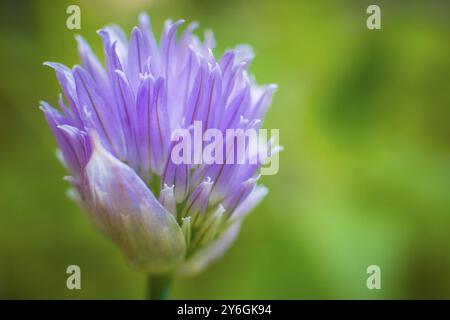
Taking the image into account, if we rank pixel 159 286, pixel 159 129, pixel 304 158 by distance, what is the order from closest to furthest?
pixel 159 129 → pixel 159 286 → pixel 304 158

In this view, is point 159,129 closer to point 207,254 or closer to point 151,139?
point 151,139

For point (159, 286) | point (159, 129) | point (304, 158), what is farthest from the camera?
point (304, 158)

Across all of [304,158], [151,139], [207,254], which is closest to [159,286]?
[207,254]

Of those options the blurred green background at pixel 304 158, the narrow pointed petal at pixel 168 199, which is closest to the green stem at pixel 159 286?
the narrow pointed petal at pixel 168 199

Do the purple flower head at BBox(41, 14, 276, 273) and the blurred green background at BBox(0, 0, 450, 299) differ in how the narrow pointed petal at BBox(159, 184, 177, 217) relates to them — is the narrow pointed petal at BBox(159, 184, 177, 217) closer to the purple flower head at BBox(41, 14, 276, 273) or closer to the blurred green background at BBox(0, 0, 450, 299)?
the purple flower head at BBox(41, 14, 276, 273)

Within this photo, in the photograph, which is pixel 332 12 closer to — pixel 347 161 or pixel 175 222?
pixel 347 161
